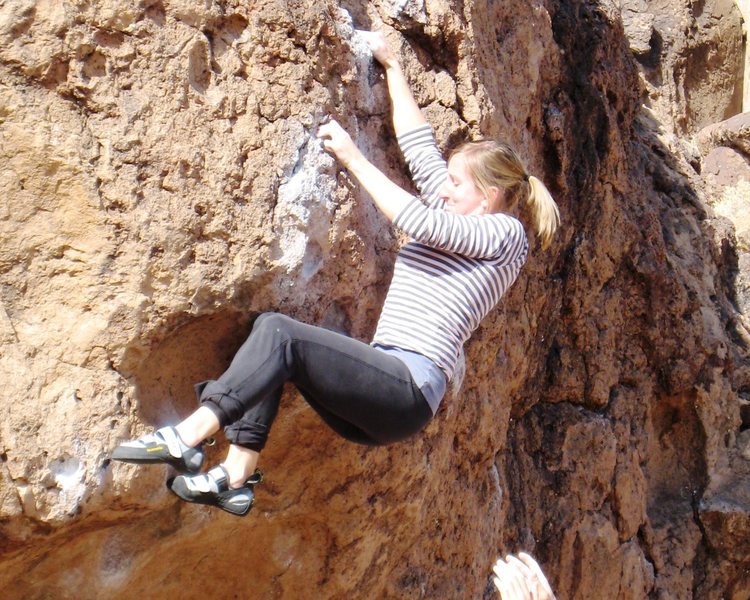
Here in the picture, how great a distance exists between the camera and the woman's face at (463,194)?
3578mm

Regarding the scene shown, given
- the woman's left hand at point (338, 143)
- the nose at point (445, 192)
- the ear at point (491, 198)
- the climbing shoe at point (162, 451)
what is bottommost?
the climbing shoe at point (162, 451)

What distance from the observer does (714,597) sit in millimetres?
5816

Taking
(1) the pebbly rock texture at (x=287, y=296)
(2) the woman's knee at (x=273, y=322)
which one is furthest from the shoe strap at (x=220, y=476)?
(2) the woman's knee at (x=273, y=322)

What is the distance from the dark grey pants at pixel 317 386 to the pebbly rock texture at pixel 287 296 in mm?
199

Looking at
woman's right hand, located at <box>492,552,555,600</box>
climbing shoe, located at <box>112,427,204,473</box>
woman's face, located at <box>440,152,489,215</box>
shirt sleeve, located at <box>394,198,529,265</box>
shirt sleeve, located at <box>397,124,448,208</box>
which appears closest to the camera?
woman's right hand, located at <box>492,552,555,600</box>

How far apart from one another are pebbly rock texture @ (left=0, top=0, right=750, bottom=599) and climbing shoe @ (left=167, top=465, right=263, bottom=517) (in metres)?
0.23

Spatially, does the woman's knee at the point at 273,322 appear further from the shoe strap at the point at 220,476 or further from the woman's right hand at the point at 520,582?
the woman's right hand at the point at 520,582

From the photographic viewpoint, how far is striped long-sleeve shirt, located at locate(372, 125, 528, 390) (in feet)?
11.0

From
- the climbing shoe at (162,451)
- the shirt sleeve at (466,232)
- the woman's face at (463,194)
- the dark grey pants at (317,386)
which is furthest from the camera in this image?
the woman's face at (463,194)

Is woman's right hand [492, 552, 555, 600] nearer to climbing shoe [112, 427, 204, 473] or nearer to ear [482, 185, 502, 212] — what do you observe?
climbing shoe [112, 427, 204, 473]

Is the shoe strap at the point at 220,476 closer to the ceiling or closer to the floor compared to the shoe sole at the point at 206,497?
closer to the ceiling

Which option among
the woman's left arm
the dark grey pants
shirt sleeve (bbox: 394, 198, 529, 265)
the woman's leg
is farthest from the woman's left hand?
the woman's leg

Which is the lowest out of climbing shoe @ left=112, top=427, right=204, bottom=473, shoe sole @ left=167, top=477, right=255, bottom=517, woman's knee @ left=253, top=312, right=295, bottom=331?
shoe sole @ left=167, top=477, right=255, bottom=517

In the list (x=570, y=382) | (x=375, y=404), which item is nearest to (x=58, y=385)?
(x=375, y=404)
